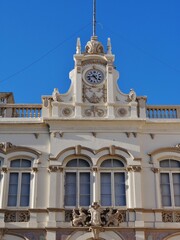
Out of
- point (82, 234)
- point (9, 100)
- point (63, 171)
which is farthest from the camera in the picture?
point (9, 100)

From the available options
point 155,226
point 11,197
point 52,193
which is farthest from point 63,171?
point 155,226

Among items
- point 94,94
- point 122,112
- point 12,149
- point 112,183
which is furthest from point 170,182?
point 12,149

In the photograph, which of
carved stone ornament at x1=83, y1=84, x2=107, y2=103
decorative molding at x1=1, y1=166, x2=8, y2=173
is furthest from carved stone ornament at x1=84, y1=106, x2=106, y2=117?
decorative molding at x1=1, y1=166, x2=8, y2=173

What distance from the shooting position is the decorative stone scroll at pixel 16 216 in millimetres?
20219

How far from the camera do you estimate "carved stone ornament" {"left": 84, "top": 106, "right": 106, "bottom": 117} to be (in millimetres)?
22219

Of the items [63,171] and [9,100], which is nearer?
[63,171]

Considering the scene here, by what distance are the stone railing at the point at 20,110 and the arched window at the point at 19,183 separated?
2.35 meters

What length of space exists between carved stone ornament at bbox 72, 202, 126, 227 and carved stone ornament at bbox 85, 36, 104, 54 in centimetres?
771

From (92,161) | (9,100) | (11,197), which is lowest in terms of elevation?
(11,197)

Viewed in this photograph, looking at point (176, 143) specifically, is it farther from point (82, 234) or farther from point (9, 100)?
point (9, 100)

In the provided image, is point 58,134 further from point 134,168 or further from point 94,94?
point 134,168

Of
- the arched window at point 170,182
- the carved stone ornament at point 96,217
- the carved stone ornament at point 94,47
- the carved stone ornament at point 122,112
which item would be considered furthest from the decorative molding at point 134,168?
the carved stone ornament at point 94,47

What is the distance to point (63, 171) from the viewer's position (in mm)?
21078

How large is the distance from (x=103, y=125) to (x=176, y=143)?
3404 mm
